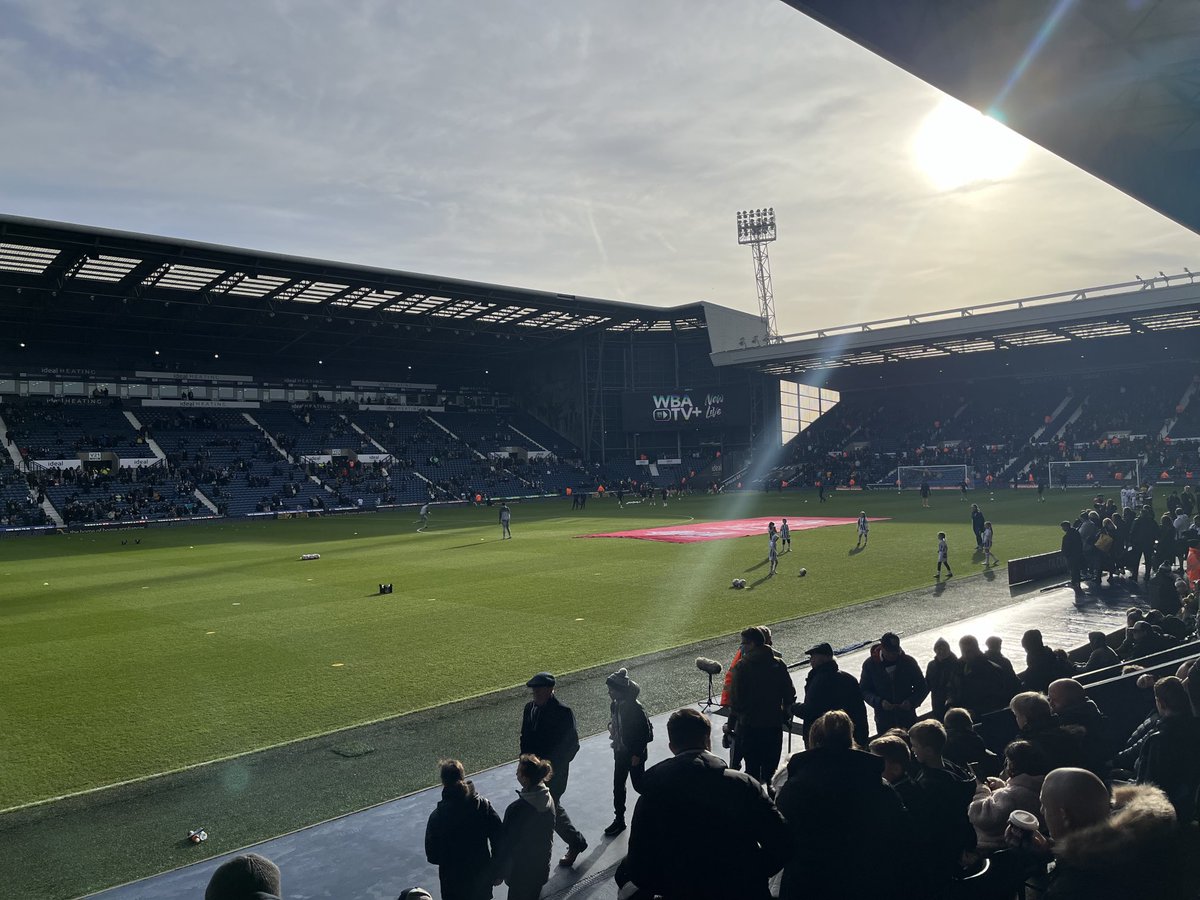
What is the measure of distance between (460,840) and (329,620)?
12.9 metres

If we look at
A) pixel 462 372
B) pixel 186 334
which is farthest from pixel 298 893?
pixel 462 372

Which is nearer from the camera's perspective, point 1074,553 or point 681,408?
point 1074,553

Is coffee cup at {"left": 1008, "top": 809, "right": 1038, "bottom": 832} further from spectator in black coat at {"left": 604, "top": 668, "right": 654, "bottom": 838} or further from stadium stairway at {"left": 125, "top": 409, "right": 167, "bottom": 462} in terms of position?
stadium stairway at {"left": 125, "top": 409, "right": 167, "bottom": 462}

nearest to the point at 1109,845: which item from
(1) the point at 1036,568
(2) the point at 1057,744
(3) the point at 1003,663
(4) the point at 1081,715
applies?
(2) the point at 1057,744

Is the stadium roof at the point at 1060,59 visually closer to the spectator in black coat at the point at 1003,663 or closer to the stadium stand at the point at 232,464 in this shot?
the spectator in black coat at the point at 1003,663

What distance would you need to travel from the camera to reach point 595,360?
72375 mm

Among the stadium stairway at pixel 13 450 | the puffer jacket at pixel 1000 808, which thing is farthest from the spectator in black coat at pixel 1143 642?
the stadium stairway at pixel 13 450

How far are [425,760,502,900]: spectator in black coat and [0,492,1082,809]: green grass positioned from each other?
17.9 ft

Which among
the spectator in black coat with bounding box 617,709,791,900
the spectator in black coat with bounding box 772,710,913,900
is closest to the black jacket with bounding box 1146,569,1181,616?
the spectator in black coat with bounding box 772,710,913,900

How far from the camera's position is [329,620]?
16.9 metres

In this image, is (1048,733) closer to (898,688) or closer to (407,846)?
(898,688)

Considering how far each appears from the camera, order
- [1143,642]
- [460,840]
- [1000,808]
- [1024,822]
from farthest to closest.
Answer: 1. [1143,642]
2. [460,840]
3. [1000,808]
4. [1024,822]

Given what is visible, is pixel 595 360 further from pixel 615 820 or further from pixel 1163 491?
pixel 615 820

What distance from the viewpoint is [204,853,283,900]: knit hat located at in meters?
3.25
